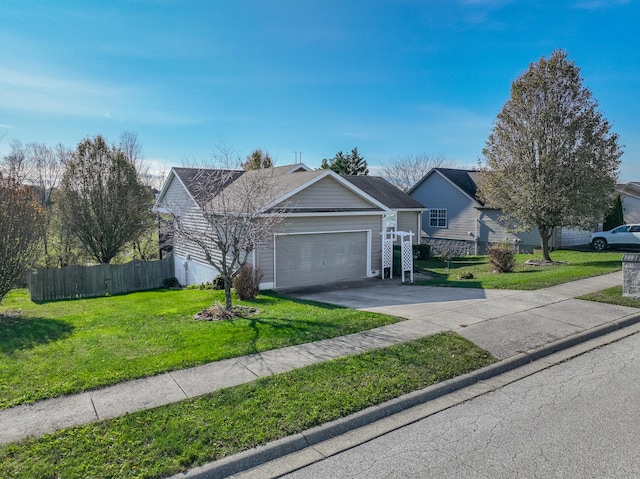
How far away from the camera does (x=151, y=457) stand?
4090 mm

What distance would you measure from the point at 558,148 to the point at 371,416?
17.8 m

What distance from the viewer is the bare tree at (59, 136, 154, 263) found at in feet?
69.2

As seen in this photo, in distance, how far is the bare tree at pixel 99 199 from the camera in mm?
21078

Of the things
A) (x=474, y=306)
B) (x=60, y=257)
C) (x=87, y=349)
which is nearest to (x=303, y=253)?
(x=474, y=306)

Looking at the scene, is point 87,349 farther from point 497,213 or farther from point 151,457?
point 497,213

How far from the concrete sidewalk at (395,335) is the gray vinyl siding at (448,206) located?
1472 centimetres

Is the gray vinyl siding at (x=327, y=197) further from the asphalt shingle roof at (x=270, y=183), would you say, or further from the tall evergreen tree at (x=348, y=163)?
the tall evergreen tree at (x=348, y=163)

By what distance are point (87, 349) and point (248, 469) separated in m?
4.71

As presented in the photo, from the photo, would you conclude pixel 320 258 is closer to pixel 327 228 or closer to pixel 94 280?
pixel 327 228

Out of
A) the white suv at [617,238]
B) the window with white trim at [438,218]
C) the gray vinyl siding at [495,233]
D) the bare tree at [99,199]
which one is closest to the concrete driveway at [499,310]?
the gray vinyl siding at [495,233]

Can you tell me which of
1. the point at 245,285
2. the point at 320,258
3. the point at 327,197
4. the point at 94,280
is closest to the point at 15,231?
the point at 245,285

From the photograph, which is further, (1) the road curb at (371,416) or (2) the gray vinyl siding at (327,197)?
(2) the gray vinyl siding at (327,197)

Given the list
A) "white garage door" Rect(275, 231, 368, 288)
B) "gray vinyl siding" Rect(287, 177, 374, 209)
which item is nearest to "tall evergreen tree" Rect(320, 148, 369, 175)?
"gray vinyl siding" Rect(287, 177, 374, 209)

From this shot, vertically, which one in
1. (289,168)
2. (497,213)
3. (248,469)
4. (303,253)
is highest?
(289,168)
